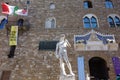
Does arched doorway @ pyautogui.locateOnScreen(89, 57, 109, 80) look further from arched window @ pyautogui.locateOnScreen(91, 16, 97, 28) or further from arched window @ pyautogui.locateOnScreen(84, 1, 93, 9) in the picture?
arched window @ pyautogui.locateOnScreen(84, 1, 93, 9)

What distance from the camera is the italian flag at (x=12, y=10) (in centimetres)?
1652

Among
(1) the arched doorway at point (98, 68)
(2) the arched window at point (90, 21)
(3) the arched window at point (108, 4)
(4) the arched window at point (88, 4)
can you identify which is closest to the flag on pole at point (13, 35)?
(2) the arched window at point (90, 21)

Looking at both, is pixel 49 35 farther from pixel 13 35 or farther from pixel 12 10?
pixel 12 10

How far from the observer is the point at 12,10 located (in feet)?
55.2

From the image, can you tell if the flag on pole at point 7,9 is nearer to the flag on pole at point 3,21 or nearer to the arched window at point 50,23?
the flag on pole at point 3,21

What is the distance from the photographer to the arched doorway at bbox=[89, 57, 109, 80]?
15.3 meters

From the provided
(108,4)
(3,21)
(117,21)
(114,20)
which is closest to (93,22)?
(114,20)

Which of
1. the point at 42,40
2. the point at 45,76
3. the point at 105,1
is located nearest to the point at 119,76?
the point at 45,76

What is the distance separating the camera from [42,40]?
16516 millimetres

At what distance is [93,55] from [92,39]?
1346 mm

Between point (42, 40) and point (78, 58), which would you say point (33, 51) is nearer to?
point (42, 40)

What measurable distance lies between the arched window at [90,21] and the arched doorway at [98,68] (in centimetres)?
301

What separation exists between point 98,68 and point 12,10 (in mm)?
8169

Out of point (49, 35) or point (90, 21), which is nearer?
point (49, 35)
